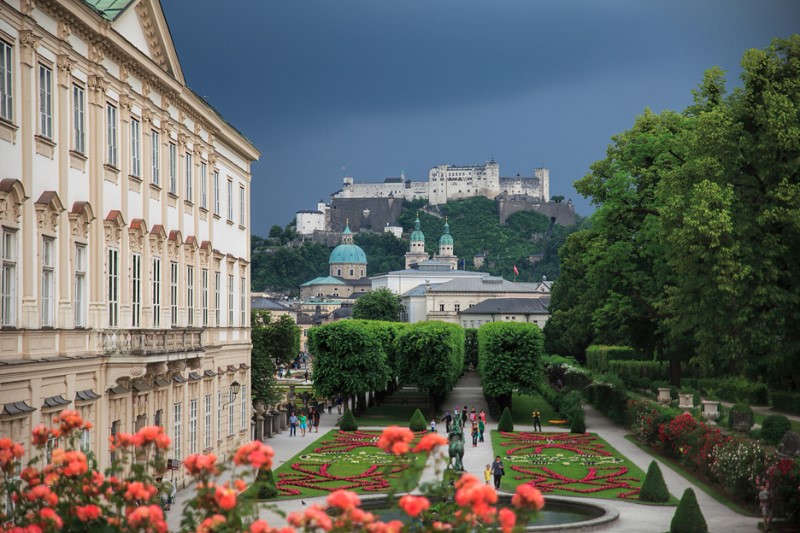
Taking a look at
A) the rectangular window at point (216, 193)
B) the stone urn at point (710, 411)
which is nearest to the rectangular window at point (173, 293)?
the rectangular window at point (216, 193)

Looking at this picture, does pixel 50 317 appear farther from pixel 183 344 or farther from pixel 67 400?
pixel 183 344

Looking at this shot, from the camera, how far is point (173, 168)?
3459 centimetres

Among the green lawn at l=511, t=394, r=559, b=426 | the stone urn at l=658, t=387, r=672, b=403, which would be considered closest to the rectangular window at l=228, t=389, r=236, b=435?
the stone urn at l=658, t=387, r=672, b=403

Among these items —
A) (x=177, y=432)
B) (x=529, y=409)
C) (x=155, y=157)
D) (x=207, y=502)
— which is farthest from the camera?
(x=529, y=409)

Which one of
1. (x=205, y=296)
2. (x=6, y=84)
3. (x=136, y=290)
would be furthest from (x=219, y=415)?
(x=6, y=84)

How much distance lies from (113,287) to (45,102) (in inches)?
244

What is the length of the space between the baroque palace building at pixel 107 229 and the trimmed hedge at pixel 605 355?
→ 4835cm

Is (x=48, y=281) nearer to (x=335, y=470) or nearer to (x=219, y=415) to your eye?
(x=219, y=415)

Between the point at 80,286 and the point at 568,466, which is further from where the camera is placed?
the point at 568,466

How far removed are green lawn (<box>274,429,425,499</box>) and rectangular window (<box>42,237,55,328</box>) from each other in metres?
9.79

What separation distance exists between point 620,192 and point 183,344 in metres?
30.3

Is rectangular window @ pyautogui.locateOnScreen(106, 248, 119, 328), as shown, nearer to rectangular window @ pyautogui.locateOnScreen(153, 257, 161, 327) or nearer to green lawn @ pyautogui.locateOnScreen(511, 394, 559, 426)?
rectangular window @ pyautogui.locateOnScreen(153, 257, 161, 327)

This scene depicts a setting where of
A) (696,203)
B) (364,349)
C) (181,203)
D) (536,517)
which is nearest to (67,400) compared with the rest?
(181,203)

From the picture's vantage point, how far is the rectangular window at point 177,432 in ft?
113
